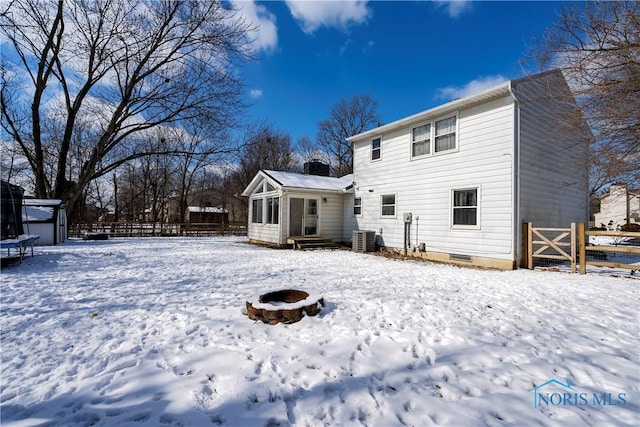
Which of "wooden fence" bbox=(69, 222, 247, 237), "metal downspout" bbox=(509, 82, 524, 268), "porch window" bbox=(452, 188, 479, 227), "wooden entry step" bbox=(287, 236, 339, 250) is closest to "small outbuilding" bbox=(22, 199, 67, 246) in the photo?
"wooden fence" bbox=(69, 222, 247, 237)

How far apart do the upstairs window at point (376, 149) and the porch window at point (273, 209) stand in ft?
16.2

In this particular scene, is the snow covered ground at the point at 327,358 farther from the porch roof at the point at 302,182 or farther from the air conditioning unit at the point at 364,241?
the porch roof at the point at 302,182

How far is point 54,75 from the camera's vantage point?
1642cm

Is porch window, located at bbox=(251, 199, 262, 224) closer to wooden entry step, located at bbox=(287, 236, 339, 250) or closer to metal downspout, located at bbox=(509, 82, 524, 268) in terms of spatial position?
wooden entry step, located at bbox=(287, 236, 339, 250)

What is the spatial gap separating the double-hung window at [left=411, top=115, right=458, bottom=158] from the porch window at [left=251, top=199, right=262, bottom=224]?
8.60 metres

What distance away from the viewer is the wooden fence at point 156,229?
1889 centimetres

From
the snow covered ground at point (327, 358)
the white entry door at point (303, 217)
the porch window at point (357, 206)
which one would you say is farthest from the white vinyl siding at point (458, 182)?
the snow covered ground at point (327, 358)

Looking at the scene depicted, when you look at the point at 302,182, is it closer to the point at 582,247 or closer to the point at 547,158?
the point at 547,158

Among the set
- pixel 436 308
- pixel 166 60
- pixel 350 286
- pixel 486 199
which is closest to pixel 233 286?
pixel 350 286

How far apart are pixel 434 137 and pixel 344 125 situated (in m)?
22.5

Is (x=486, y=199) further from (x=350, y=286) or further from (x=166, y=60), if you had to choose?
(x=166, y=60)

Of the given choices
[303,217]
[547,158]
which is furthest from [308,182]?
[547,158]

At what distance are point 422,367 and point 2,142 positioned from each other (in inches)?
1042

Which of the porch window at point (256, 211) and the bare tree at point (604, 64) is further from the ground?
the bare tree at point (604, 64)
